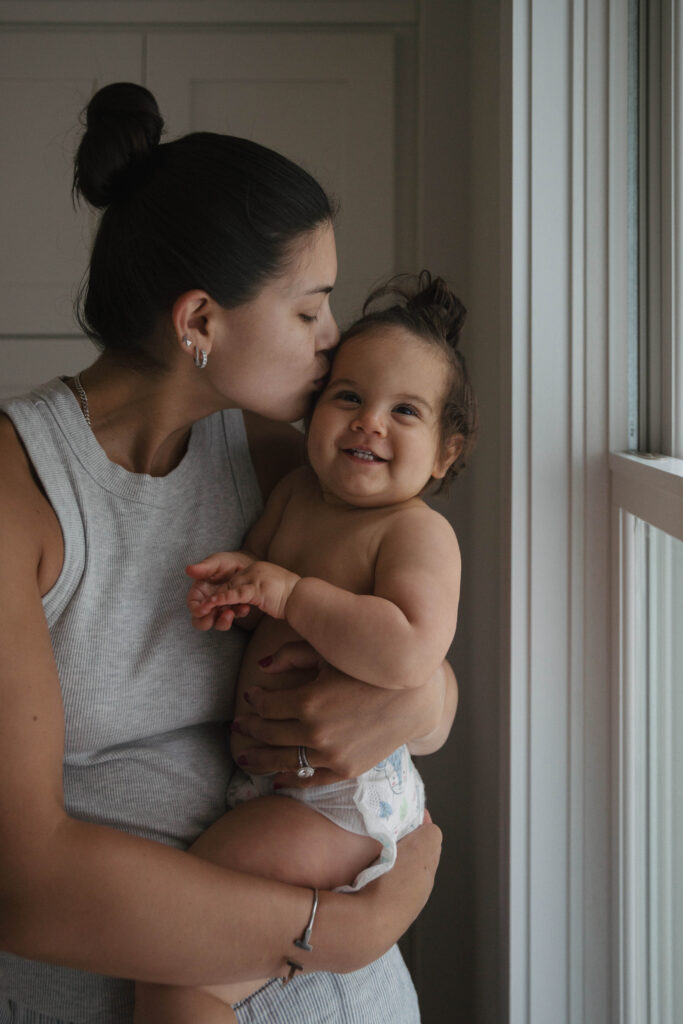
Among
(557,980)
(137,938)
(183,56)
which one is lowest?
(557,980)

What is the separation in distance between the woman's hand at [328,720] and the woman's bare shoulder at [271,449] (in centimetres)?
36

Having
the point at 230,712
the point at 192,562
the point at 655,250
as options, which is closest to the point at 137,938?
the point at 230,712

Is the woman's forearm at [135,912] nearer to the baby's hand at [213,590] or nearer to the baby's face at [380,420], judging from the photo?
the baby's hand at [213,590]

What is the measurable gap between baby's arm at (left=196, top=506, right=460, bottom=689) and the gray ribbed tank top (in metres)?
0.17

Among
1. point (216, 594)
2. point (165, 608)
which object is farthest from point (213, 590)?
point (165, 608)

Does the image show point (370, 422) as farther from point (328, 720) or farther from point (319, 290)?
point (328, 720)

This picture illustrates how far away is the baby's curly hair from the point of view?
1.22 m

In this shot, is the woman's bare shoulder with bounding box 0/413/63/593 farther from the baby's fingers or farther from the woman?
the baby's fingers

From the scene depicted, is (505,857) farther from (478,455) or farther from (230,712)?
(478,455)

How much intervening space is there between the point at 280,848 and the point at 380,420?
0.54 metres

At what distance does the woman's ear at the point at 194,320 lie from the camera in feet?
3.65

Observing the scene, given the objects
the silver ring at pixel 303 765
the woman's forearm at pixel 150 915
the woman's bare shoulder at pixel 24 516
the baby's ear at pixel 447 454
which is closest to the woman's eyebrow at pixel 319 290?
the baby's ear at pixel 447 454

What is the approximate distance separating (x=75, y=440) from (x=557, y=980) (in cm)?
113

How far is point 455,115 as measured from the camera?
2.00 meters
